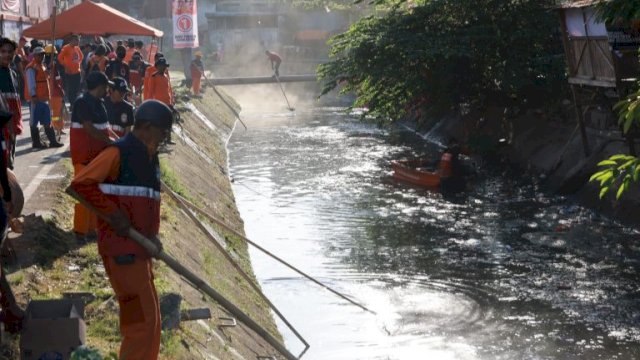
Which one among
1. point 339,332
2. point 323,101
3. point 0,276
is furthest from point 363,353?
point 323,101

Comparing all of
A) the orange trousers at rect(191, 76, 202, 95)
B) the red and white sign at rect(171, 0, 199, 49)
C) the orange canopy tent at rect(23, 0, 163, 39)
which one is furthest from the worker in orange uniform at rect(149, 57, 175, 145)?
the orange trousers at rect(191, 76, 202, 95)

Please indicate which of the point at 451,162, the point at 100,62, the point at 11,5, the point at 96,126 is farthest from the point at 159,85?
the point at 11,5

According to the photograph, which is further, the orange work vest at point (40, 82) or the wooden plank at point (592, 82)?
the wooden plank at point (592, 82)

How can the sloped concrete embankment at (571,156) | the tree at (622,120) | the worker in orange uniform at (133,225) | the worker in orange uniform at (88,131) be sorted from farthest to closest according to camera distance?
the sloped concrete embankment at (571,156)
the worker in orange uniform at (88,131)
the tree at (622,120)
the worker in orange uniform at (133,225)

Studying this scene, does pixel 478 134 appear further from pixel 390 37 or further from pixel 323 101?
pixel 323 101

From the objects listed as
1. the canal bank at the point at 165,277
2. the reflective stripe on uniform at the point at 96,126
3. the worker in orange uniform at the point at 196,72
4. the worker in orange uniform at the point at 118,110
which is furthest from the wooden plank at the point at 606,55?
the worker in orange uniform at the point at 196,72

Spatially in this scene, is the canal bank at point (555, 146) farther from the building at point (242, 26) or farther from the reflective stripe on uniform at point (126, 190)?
the building at point (242, 26)

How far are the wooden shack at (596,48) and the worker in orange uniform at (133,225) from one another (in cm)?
1814

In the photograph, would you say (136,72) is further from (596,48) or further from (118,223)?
(118,223)

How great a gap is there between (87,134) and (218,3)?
8879 cm

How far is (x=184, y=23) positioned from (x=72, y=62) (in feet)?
54.6

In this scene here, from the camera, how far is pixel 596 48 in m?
28.9

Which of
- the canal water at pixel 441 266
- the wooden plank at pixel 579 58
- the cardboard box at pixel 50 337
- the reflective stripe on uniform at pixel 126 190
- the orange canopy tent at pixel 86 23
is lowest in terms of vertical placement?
the canal water at pixel 441 266

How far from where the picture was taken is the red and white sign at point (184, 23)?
45969 mm
